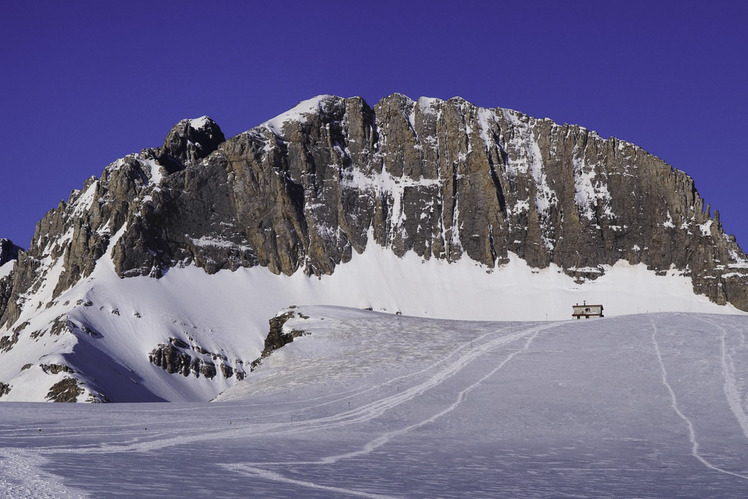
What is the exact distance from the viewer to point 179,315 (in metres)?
177

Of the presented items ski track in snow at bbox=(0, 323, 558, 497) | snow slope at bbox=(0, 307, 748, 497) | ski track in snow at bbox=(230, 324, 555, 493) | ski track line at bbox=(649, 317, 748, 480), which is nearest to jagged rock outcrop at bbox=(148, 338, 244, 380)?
snow slope at bbox=(0, 307, 748, 497)

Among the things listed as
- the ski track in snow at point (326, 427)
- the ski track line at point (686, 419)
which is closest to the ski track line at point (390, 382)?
the ski track in snow at point (326, 427)

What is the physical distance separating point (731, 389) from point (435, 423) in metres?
15.9

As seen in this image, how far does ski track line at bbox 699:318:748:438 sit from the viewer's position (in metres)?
28.7

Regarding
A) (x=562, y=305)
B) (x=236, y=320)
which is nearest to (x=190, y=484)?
(x=236, y=320)

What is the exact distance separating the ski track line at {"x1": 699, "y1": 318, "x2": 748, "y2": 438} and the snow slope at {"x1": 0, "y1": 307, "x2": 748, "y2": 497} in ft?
0.45

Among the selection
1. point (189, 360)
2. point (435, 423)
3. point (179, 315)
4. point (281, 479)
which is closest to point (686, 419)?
point (435, 423)

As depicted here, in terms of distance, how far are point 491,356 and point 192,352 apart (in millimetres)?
128537

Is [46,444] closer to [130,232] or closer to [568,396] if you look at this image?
[568,396]

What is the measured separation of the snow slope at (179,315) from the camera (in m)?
141

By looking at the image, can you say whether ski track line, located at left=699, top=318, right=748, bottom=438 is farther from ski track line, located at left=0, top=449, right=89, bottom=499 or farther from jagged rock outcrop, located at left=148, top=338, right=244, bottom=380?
jagged rock outcrop, located at left=148, top=338, right=244, bottom=380

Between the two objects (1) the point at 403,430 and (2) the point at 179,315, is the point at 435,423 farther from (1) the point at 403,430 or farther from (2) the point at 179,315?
(2) the point at 179,315

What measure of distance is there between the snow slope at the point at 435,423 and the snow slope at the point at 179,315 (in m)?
91.1

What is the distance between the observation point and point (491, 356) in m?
46.5
